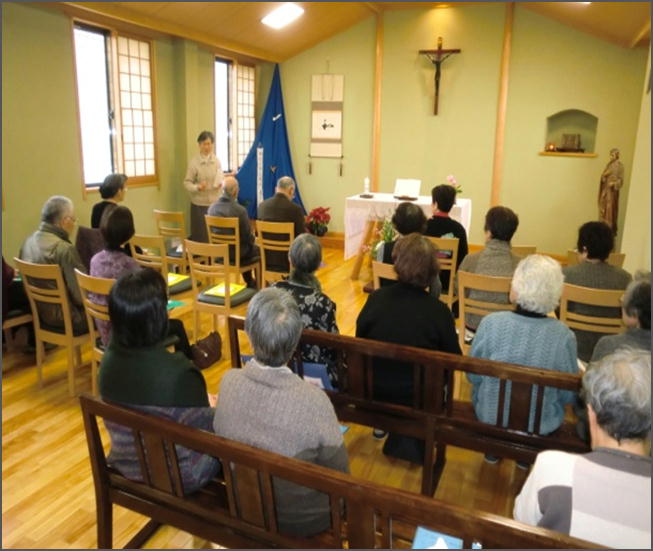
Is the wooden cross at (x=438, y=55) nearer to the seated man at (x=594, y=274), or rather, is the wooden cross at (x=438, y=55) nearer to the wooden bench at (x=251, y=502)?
the seated man at (x=594, y=274)

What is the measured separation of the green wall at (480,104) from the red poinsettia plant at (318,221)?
33 cm

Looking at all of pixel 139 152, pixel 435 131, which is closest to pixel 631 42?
pixel 435 131

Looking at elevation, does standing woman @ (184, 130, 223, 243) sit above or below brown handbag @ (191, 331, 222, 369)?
above

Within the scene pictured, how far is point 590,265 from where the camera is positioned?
9.07 ft

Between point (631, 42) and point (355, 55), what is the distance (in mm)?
3281

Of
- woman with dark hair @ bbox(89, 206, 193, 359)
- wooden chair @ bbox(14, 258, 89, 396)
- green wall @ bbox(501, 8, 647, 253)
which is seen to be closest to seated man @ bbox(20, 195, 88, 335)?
wooden chair @ bbox(14, 258, 89, 396)

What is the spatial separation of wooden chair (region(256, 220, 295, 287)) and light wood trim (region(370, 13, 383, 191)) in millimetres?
3527

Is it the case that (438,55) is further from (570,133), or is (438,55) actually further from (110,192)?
(110,192)

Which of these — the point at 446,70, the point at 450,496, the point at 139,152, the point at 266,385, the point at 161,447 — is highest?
the point at 446,70

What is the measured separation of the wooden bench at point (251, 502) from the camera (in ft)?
3.76

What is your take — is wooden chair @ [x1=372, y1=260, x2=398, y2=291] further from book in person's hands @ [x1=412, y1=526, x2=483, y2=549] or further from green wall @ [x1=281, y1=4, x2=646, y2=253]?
green wall @ [x1=281, y1=4, x2=646, y2=253]

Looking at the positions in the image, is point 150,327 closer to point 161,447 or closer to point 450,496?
point 161,447

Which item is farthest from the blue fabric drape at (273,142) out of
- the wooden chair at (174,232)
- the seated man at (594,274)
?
the seated man at (594,274)

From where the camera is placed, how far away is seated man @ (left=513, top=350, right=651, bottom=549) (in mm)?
1063
